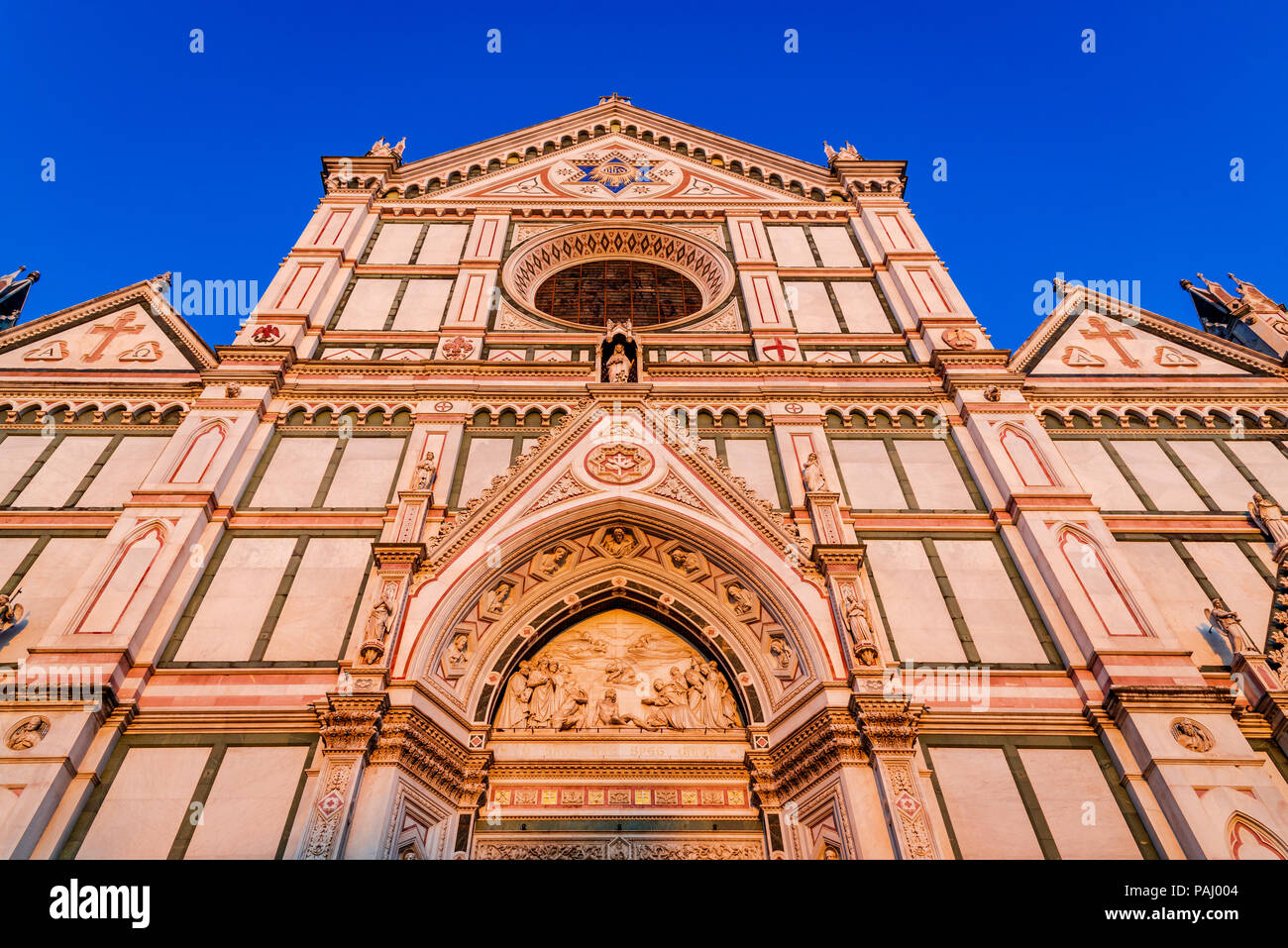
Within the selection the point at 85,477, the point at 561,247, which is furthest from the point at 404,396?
the point at 561,247

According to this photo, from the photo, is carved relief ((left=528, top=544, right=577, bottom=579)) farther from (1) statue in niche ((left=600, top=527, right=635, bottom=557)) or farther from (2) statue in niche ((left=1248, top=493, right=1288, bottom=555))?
(2) statue in niche ((left=1248, top=493, right=1288, bottom=555))

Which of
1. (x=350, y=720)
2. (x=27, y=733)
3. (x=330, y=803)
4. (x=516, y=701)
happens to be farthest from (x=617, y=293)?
(x=27, y=733)

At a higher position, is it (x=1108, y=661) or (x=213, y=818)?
(x=1108, y=661)

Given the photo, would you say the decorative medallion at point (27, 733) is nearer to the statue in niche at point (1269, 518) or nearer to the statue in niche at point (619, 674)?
the statue in niche at point (619, 674)

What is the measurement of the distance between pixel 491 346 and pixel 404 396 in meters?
2.10

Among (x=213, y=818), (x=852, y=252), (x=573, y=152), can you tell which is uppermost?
(x=573, y=152)

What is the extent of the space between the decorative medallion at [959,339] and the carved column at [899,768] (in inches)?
304

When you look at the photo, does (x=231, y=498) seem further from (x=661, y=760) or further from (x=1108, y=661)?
(x=1108, y=661)

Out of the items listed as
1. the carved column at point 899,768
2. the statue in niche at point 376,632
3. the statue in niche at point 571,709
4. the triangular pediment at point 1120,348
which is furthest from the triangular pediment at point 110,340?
the triangular pediment at point 1120,348

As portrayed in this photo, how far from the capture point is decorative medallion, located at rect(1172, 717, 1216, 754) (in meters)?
9.89

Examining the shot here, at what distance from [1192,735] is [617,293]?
1318 centimetres

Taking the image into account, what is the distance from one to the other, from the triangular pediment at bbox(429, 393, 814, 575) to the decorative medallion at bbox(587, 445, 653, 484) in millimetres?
14
